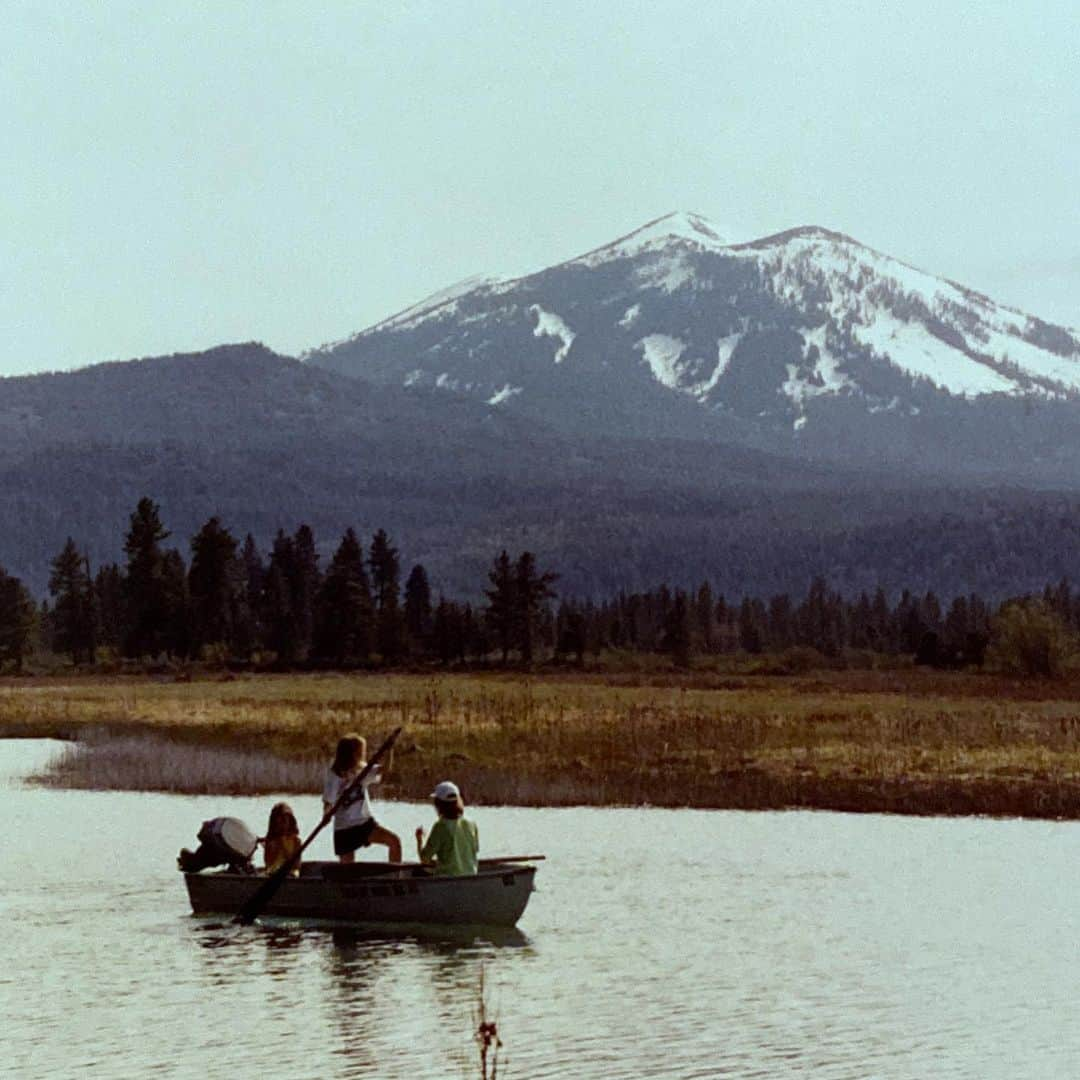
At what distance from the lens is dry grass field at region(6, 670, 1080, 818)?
51597 mm

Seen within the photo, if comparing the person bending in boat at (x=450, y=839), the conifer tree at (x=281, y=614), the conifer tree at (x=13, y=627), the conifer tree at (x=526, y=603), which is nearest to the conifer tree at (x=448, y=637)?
the conifer tree at (x=526, y=603)

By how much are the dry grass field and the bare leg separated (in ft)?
55.0

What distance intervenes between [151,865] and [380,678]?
98890 mm

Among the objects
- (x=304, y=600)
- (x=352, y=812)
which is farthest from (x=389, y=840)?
(x=304, y=600)

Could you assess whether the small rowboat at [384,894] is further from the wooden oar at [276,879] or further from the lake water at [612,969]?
the lake water at [612,969]

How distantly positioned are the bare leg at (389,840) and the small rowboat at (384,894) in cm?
61

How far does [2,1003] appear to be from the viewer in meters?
26.4

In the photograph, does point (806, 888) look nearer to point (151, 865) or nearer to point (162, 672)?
point (151, 865)

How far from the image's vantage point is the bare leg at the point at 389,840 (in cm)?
3347

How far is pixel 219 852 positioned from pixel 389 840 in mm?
2613

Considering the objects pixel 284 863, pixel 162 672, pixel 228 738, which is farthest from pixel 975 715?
pixel 162 672

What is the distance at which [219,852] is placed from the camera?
3416 cm

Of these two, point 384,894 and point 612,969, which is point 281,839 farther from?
point 612,969

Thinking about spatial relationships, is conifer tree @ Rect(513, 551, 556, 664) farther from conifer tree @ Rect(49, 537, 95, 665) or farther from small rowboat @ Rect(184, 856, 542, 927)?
small rowboat @ Rect(184, 856, 542, 927)
